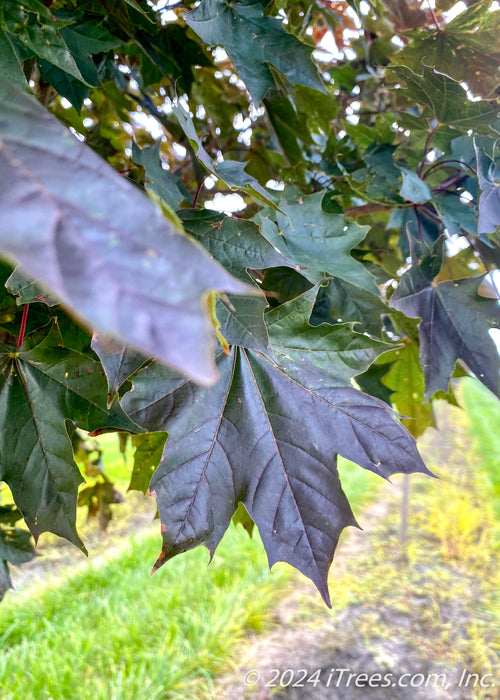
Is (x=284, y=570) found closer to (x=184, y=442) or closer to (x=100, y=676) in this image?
(x=100, y=676)

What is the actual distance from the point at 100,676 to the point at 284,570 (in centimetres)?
132

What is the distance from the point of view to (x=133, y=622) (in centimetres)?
224

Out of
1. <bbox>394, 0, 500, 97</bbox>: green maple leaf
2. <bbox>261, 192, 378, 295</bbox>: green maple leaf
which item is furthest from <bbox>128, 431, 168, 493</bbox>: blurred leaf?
<bbox>394, 0, 500, 97</bbox>: green maple leaf

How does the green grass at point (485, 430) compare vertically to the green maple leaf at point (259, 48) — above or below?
below

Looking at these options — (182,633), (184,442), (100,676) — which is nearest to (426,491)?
A: (182,633)

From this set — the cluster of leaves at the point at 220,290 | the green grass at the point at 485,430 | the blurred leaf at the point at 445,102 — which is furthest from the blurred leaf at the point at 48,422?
the green grass at the point at 485,430

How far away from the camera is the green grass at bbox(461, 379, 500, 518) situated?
448 centimetres

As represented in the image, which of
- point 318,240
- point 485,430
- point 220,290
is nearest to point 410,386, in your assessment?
point 318,240

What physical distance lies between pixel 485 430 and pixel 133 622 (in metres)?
5.13

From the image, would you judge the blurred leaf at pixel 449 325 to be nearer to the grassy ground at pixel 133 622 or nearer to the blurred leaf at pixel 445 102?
the blurred leaf at pixel 445 102

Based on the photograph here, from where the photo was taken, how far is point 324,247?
0.52 meters

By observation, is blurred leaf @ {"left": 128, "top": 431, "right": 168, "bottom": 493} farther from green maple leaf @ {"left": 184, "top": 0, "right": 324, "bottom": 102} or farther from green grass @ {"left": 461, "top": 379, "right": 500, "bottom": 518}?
green grass @ {"left": 461, "top": 379, "right": 500, "bottom": 518}

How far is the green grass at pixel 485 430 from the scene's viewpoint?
4.48 metres

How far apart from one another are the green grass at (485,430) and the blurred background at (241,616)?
0.71 m
